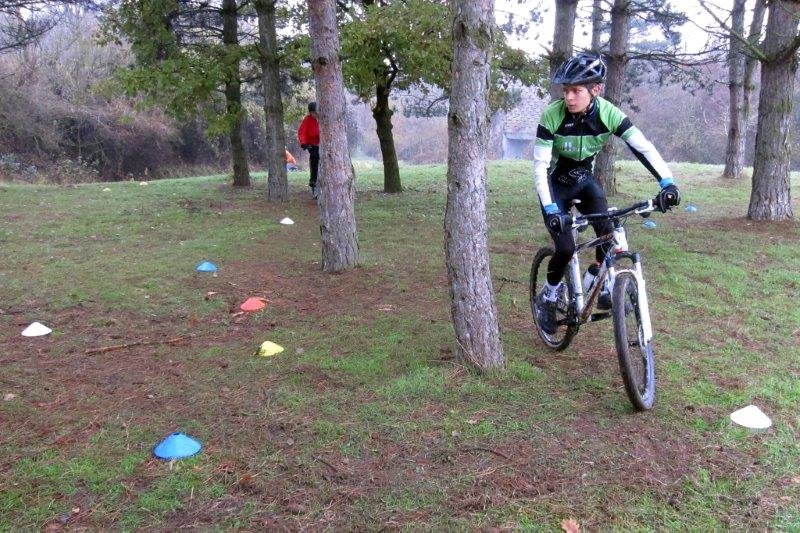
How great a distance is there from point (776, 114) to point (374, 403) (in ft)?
26.8

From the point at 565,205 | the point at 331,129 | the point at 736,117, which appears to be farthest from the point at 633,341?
the point at 736,117

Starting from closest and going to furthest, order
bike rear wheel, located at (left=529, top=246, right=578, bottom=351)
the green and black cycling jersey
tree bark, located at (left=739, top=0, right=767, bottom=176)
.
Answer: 1. the green and black cycling jersey
2. bike rear wheel, located at (left=529, top=246, right=578, bottom=351)
3. tree bark, located at (left=739, top=0, right=767, bottom=176)

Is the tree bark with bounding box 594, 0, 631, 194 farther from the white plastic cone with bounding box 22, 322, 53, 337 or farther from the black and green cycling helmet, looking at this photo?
the white plastic cone with bounding box 22, 322, 53, 337

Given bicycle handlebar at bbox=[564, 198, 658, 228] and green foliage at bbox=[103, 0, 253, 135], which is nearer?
bicycle handlebar at bbox=[564, 198, 658, 228]

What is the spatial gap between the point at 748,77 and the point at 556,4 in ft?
26.7

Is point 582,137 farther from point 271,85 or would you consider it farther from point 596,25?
point 596,25

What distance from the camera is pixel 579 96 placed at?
157 inches

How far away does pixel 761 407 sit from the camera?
378 cm

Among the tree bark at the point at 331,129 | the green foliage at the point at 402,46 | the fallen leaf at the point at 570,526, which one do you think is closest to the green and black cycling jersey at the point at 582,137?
the fallen leaf at the point at 570,526

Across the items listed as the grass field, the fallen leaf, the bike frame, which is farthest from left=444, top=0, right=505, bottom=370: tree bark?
the fallen leaf

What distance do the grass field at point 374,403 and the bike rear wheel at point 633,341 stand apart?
0.14 meters

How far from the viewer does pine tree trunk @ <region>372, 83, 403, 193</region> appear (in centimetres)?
1408

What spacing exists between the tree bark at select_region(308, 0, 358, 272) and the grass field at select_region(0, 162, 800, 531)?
62cm

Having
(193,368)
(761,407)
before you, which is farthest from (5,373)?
(761,407)
